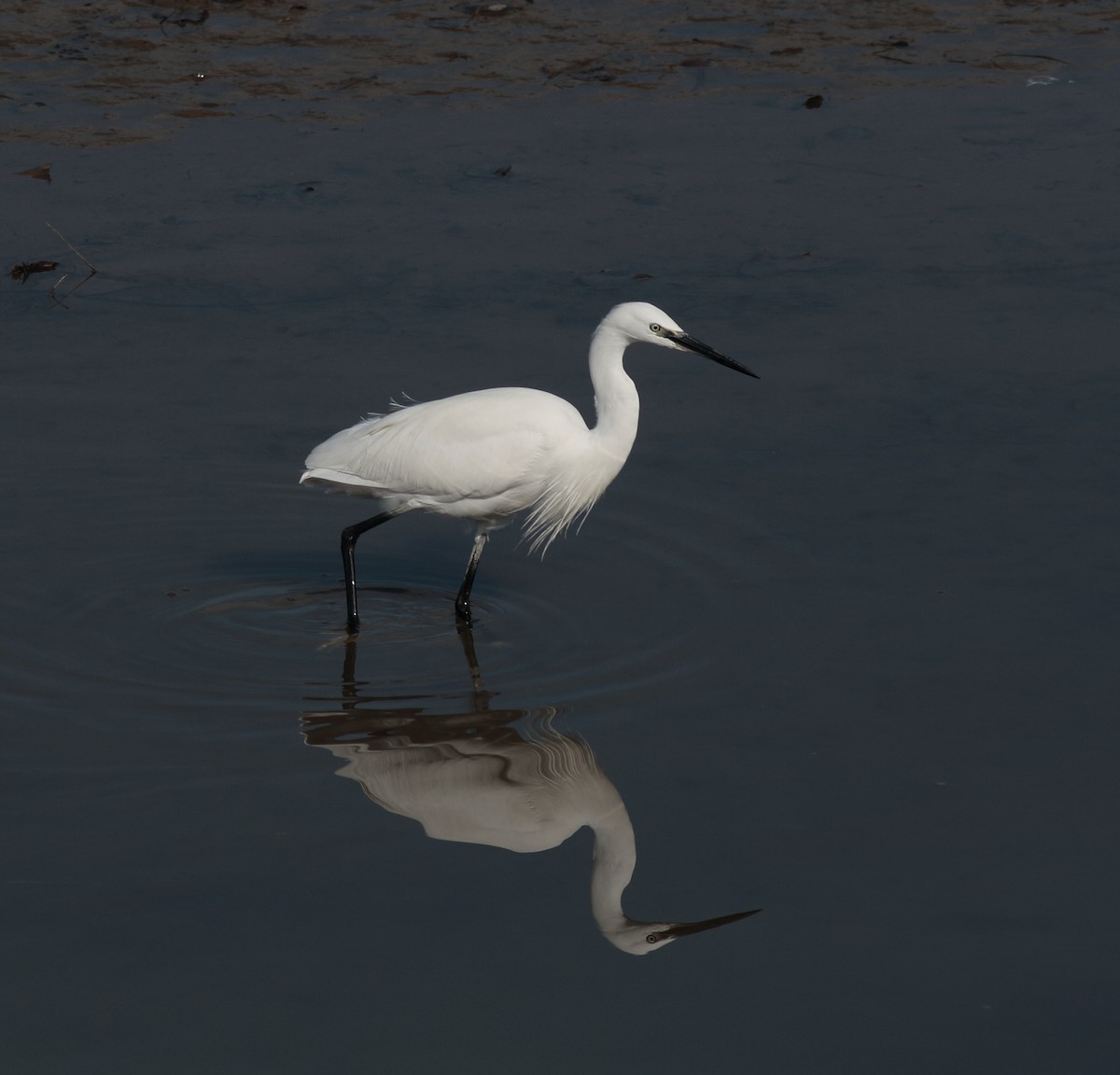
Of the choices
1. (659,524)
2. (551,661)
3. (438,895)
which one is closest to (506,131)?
(659,524)

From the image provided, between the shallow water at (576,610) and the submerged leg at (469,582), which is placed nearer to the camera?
the shallow water at (576,610)

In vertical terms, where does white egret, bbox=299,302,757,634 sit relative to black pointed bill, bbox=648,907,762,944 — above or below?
above

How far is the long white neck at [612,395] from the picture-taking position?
5988mm

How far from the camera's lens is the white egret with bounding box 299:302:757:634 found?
6.02m

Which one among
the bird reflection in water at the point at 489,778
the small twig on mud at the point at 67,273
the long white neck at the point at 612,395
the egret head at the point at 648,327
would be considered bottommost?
the bird reflection in water at the point at 489,778

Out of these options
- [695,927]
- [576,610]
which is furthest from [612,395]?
[695,927]

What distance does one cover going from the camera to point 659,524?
6.70 meters

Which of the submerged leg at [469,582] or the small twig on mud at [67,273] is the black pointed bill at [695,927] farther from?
the small twig on mud at [67,273]

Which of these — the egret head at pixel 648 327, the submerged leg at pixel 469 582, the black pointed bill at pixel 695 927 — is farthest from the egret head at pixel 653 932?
the egret head at pixel 648 327

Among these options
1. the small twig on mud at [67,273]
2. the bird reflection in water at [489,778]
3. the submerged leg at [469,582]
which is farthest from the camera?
the small twig on mud at [67,273]

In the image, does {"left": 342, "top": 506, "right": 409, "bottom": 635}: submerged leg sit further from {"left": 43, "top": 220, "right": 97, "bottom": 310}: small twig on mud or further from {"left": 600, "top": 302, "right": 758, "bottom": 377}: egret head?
{"left": 43, "top": 220, "right": 97, "bottom": 310}: small twig on mud

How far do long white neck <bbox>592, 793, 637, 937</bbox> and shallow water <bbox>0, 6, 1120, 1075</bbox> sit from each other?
41 mm

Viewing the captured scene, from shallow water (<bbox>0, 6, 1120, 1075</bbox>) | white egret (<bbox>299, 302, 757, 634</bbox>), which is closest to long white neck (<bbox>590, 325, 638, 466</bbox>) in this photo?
white egret (<bbox>299, 302, 757, 634</bbox>)

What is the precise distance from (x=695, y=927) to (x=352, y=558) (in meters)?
2.43
